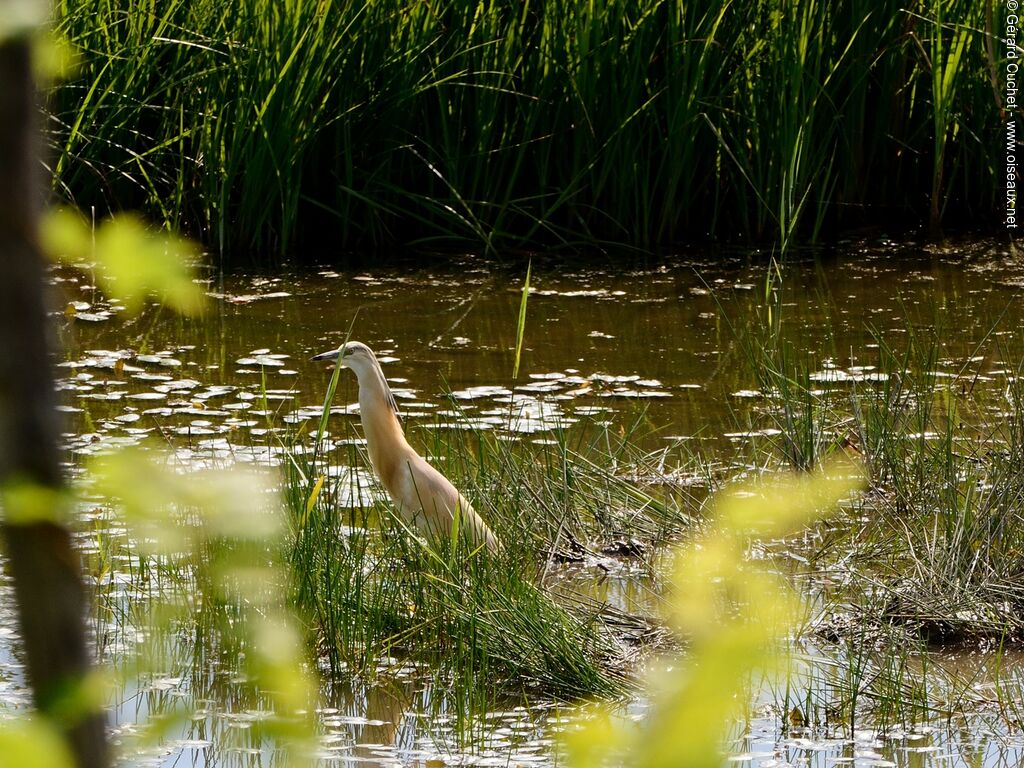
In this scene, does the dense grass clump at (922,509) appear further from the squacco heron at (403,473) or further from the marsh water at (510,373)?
the squacco heron at (403,473)

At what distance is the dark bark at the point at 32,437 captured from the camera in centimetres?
42

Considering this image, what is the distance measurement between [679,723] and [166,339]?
7.16 metres

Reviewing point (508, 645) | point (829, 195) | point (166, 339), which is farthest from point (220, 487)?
point (829, 195)

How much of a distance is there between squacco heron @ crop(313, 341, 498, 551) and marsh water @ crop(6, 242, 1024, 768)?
0.25 m

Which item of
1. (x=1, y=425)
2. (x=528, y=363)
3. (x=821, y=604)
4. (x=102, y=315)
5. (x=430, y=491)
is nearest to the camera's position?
(x=1, y=425)

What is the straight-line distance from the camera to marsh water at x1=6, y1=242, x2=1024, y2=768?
324 cm

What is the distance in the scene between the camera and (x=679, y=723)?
0.48 metres

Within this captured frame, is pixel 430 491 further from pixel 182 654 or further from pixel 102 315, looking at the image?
pixel 102 315

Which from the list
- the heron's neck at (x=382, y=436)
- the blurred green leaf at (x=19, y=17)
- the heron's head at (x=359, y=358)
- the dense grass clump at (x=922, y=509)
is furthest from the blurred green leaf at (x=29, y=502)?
the heron's head at (x=359, y=358)

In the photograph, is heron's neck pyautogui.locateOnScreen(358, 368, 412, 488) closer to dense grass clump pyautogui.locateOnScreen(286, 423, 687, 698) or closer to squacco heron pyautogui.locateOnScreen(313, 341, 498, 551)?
squacco heron pyautogui.locateOnScreen(313, 341, 498, 551)

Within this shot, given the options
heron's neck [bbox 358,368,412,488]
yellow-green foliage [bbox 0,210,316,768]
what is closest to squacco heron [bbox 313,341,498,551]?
heron's neck [bbox 358,368,412,488]

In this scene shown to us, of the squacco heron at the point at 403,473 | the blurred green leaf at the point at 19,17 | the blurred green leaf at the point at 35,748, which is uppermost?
the blurred green leaf at the point at 19,17

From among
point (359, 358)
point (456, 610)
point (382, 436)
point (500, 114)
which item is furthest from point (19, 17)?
point (500, 114)

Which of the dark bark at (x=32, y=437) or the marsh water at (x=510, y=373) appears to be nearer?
the dark bark at (x=32, y=437)
